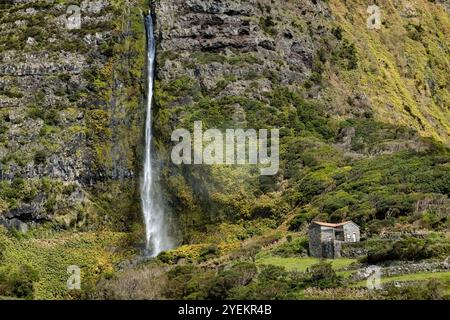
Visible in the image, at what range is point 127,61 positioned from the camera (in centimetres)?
9988

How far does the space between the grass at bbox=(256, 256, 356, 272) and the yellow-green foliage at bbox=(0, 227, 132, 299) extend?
15.7 meters

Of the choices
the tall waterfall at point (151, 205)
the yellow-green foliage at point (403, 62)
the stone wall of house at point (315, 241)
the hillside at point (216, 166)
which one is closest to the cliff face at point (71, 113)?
the hillside at point (216, 166)

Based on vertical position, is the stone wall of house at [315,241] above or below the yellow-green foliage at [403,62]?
below

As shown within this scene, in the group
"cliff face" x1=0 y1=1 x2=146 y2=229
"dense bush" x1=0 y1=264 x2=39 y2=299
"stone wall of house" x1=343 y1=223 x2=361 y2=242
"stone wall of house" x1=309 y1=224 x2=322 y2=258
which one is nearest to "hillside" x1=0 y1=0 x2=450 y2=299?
"cliff face" x1=0 y1=1 x2=146 y2=229

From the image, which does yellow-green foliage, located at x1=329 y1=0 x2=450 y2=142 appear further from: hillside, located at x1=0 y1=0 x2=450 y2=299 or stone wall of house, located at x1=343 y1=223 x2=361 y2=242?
stone wall of house, located at x1=343 y1=223 x2=361 y2=242

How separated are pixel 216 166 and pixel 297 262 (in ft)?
80.7

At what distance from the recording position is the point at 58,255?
79.1 m

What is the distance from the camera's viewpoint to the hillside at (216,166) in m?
62.6

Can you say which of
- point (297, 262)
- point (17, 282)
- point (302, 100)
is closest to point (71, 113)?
point (302, 100)

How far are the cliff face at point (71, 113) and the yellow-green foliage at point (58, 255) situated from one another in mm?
2075

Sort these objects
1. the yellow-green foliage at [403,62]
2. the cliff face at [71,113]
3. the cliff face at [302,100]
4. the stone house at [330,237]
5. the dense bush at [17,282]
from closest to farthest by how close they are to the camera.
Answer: the stone house at [330,237] < the dense bush at [17,282] < the cliff face at [302,100] < the cliff face at [71,113] < the yellow-green foliage at [403,62]

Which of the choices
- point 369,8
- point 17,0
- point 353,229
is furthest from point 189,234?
point 369,8

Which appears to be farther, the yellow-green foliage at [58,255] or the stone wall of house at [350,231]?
the yellow-green foliage at [58,255]

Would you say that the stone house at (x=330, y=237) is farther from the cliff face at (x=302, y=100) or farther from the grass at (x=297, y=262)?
the cliff face at (x=302, y=100)
